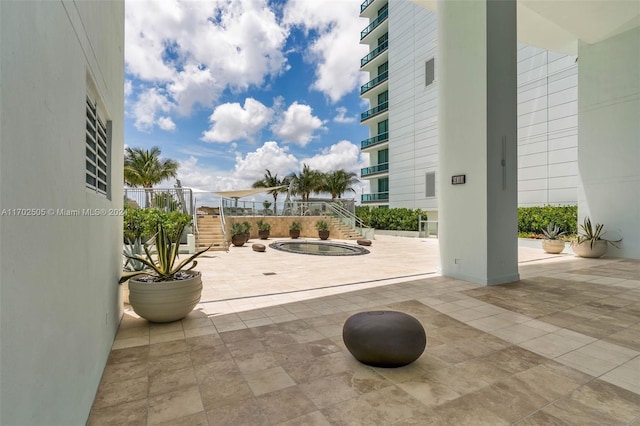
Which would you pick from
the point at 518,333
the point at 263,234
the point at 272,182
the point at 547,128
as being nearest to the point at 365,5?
the point at 272,182

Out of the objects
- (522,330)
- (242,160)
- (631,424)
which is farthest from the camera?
(242,160)

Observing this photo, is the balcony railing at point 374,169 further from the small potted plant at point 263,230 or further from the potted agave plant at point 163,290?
the potted agave plant at point 163,290

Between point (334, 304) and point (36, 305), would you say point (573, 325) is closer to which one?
point (334, 304)

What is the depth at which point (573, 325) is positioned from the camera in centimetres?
409

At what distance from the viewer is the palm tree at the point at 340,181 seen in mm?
33125

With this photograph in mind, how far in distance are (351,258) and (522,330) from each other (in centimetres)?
710

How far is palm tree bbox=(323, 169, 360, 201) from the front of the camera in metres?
33.1

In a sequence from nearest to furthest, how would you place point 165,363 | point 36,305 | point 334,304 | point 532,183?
point 36,305 → point 165,363 → point 334,304 → point 532,183

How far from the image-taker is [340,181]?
33062 millimetres

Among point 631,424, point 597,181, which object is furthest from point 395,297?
point 597,181

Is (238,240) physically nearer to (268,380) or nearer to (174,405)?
(268,380)

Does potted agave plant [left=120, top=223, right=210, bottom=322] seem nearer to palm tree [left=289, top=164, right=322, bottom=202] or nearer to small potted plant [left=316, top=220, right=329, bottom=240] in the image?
small potted plant [left=316, top=220, right=329, bottom=240]

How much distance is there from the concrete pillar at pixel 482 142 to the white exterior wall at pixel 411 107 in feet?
48.7

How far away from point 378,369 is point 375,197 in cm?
2605
